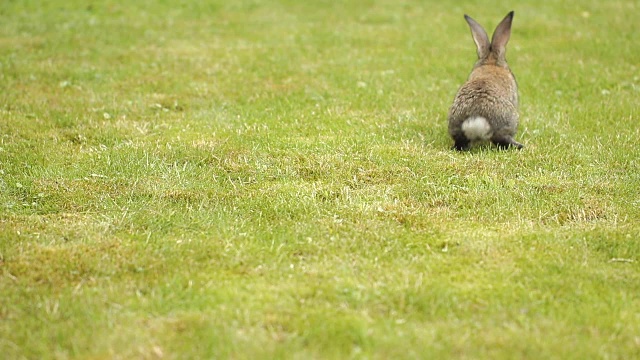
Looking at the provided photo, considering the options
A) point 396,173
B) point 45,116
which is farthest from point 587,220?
point 45,116

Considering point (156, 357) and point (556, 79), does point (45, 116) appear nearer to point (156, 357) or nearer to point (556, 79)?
point (156, 357)

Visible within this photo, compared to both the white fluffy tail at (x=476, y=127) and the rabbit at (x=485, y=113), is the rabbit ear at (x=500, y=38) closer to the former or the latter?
the rabbit at (x=485, y=113)

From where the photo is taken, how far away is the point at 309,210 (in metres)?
6.96

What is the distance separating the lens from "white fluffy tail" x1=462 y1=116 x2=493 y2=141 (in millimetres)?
8617

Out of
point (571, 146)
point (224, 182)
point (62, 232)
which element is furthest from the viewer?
point (571, 146)

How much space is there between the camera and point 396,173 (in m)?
8.01

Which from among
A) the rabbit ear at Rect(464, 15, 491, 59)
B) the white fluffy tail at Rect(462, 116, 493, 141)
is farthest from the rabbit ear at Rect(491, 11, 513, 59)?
the white fluffy tail at Rect(462, 116, 493, 141)

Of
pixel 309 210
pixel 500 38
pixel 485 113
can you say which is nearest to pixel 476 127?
pixel 485 113

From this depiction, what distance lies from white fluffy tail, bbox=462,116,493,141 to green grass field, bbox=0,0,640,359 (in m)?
0.21

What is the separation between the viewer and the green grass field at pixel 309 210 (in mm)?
4988

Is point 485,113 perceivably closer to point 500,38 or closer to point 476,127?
point 476,127

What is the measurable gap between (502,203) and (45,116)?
603cm

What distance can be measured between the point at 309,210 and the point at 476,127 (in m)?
2.57

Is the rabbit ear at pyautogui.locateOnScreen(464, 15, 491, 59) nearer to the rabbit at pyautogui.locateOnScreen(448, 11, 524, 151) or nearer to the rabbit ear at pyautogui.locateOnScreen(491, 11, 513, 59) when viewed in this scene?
the rabbit ear at pyautogui.locateOnScreen(491, 11, 513, 59)
